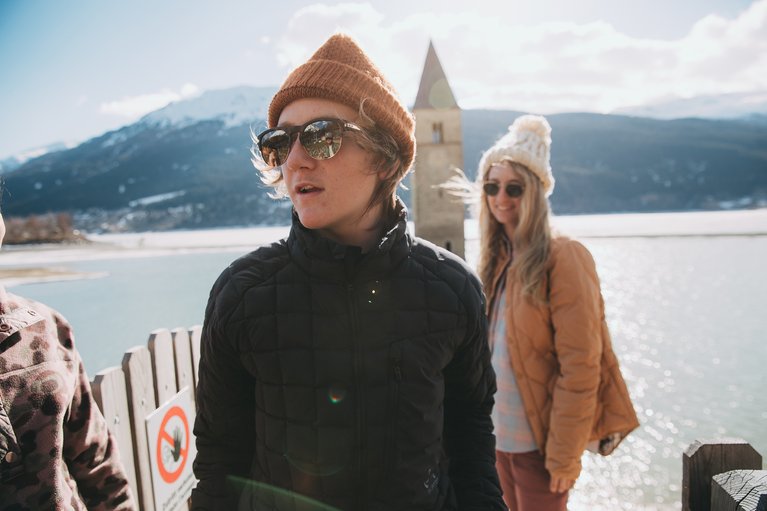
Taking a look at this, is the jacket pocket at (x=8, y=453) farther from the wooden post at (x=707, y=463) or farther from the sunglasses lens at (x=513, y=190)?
the sunglasses lens at (x=513, y=190)

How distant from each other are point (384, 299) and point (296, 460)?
0.39 m

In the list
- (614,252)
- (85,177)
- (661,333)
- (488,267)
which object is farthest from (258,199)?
(488,267)

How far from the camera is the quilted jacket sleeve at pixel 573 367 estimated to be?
71.3 inches

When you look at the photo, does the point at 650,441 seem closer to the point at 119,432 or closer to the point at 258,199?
the point at 119,432

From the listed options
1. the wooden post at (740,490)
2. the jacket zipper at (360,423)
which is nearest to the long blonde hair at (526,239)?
the wooden post at (740,490)

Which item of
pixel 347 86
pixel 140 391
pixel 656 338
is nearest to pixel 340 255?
pixel 347 86

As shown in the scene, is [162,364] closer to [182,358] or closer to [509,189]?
[182,358]

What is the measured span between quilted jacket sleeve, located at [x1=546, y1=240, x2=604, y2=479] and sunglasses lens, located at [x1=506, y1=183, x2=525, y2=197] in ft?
1.30

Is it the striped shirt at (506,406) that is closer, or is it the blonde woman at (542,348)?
the blonde woman at (542,348)

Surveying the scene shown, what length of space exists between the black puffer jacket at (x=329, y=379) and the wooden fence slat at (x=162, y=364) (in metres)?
0.93

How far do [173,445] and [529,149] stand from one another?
1953 millimetres

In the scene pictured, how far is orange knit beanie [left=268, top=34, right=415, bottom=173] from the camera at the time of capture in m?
1.06

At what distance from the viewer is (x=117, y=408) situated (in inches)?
68.3

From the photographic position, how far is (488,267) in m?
2.26
